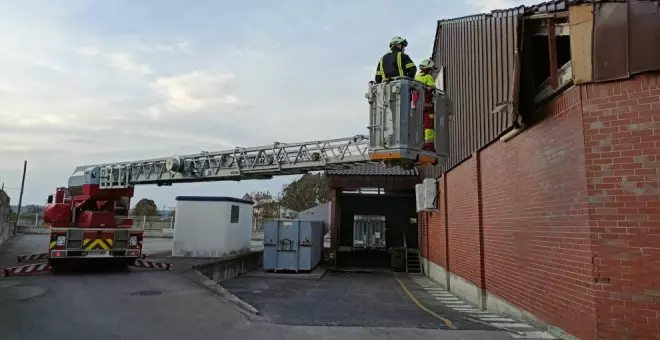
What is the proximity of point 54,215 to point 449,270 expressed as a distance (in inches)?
507

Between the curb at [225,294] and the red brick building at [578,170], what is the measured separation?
507 centimetres

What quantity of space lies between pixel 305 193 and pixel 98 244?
3907 cm

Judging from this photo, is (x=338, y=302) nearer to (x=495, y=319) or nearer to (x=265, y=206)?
(x=495, y=319)

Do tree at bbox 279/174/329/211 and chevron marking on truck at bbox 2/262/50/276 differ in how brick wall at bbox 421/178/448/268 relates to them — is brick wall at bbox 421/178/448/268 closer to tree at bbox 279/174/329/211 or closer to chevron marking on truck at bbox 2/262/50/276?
chevron marking on truck at bbox 2/262/50/276

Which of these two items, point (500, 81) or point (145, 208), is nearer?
point (500, 81)

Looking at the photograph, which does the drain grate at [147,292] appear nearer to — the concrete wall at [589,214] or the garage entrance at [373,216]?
the concrete wall at [589,214]

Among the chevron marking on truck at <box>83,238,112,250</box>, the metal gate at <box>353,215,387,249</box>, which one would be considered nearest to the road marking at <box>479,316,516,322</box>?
the chevron marking on truck at <box>83,238,112,250</box>

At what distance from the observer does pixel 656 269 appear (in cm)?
545

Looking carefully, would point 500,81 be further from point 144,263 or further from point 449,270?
point 144,263

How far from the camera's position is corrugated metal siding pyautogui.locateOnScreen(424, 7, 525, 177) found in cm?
974

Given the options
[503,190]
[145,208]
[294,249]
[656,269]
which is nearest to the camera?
[656,269]

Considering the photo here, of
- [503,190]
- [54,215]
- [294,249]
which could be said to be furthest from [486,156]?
[54,215]

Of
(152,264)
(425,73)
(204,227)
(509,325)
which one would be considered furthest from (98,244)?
(509,325)

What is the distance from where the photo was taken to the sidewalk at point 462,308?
7379mm
